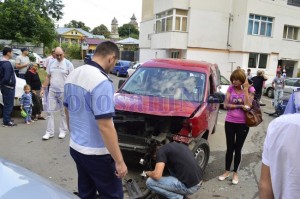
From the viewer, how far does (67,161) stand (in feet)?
18.3

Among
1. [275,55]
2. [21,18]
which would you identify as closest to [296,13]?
[275,55]

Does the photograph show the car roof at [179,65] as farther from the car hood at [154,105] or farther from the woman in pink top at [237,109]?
the woman in pink top at [237,109]

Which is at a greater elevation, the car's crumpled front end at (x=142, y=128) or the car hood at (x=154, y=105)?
the car hood at (x=154, y=105)

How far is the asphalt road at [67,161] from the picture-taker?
15.7 feet

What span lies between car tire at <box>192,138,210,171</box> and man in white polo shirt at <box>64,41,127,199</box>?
91.4 inches

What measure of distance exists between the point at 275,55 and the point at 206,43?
6.15 meters

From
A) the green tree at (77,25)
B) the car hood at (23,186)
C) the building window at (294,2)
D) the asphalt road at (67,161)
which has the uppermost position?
the green tree at (77,25)

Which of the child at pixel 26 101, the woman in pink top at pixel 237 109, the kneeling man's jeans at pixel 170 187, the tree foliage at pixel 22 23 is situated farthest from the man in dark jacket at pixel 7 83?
the tree foliage at pixel 22 23

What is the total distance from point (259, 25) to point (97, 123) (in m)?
26.5

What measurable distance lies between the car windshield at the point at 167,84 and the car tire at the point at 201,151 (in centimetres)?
87

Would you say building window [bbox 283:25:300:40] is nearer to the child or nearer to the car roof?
the car roof

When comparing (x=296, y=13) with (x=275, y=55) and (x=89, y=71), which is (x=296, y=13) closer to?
(x=275, y=55)

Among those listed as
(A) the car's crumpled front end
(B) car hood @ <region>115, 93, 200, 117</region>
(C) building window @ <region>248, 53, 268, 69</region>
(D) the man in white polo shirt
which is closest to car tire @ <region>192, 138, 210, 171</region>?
(A) the car's crumpled front end

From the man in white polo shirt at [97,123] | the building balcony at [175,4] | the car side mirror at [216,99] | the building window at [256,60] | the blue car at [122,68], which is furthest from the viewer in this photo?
the blue car at [122,68]
